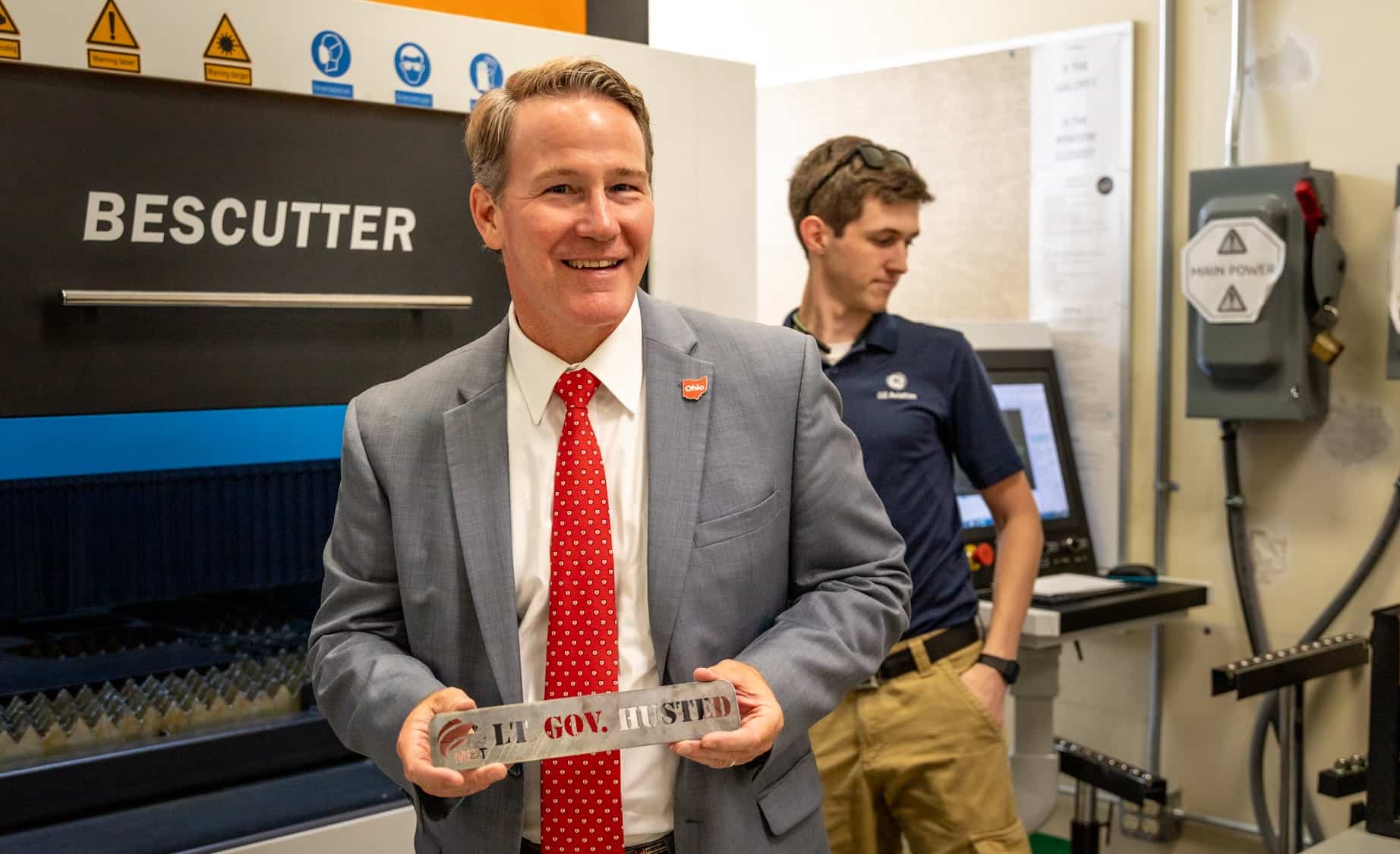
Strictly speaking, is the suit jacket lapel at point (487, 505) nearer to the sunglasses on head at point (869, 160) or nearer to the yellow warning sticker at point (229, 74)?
the yellow warning sticker at point (229, 74)

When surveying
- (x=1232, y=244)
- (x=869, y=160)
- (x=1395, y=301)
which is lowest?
(x=1395, y=301)

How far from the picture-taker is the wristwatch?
2203mm

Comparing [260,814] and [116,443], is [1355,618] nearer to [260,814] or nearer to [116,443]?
[260,814]

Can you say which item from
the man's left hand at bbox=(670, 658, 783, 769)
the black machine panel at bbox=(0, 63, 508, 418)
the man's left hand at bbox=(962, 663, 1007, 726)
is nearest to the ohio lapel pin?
the man's left hand at bbox=(670, 658, 783, 769)

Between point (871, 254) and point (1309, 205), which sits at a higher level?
point (1309, 205)

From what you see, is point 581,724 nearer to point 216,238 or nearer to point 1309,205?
point 216,238

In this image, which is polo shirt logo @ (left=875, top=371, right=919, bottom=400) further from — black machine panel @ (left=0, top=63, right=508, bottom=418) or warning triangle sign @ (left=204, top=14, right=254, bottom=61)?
warning triangle sign @ (left=204, top=14, right=254, bottom=61)

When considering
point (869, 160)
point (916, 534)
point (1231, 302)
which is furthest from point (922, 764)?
point (1231, 302)

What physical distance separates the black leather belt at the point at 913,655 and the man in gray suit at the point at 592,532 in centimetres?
77

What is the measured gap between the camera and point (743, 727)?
117 cm

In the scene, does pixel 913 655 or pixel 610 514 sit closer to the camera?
pixel 610 514

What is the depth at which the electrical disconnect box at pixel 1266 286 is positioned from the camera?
279 cm

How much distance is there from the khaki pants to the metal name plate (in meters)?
1.03

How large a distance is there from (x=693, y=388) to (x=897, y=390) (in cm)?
91
